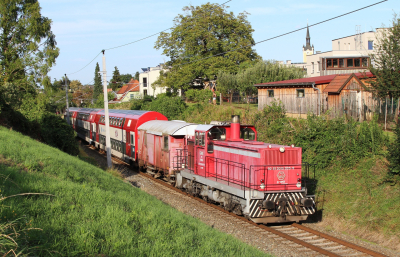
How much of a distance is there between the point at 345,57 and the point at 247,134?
25667 millimetres

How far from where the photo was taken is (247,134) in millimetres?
12797

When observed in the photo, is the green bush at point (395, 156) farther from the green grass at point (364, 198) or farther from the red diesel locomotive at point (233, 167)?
the red diesel locomotive at point (233, 167)

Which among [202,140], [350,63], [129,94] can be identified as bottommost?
[202,140]

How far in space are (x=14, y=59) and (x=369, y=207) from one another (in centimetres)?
2792

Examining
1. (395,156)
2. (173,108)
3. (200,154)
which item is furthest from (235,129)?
(173,108)

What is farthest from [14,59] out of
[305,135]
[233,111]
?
[305,135]

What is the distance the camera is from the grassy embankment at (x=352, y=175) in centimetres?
1095

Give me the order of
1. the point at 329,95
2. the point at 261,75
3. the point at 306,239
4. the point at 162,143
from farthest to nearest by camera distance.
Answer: the point at 261,75 < the point at 329,95 < the point at 162,143 < the point at 306,239

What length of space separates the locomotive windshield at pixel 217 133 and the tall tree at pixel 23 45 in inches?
785

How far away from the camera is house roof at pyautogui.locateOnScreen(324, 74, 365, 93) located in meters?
20.2

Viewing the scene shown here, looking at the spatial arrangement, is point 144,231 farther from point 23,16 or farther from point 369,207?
point 23,16

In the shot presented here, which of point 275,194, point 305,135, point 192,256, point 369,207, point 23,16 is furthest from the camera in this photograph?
point 23,16

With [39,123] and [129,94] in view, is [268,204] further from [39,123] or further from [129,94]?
[129,94]

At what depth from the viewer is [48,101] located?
28.0m
